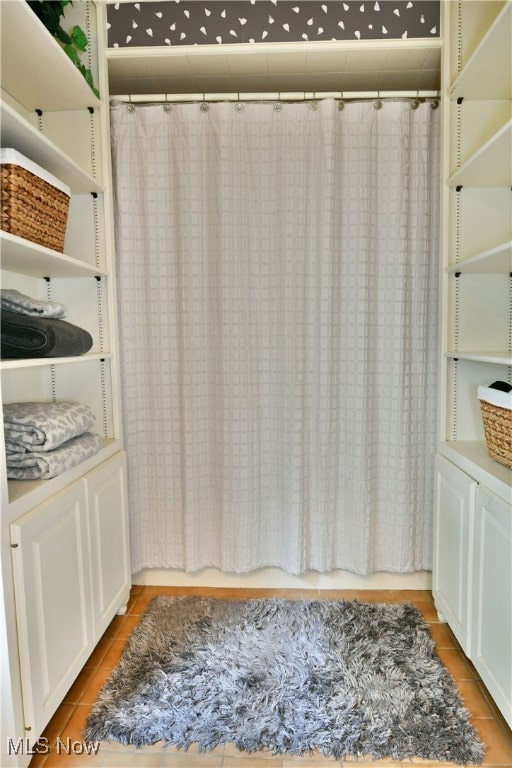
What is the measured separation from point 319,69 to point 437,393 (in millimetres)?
1471

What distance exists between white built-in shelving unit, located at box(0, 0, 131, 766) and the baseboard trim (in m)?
0.25

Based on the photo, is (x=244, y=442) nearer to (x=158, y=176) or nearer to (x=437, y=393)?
(x=437, y=393)

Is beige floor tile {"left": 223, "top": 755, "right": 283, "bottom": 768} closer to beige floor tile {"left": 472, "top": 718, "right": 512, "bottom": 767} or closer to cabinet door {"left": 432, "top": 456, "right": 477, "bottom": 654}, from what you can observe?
beige floor tile {"left": 472, "top": 718, "right": 512, "bottom": 767}

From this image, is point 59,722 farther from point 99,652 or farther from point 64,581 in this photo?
point 64,581

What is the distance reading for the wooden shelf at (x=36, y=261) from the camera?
1.29 m

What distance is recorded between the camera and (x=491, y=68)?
64.6 inches

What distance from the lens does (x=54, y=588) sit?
137 cm

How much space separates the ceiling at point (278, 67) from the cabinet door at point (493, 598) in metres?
1.73

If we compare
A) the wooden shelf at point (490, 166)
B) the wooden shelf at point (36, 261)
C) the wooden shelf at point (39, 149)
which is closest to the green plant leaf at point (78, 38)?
the wooden shelf at point (39, 149)

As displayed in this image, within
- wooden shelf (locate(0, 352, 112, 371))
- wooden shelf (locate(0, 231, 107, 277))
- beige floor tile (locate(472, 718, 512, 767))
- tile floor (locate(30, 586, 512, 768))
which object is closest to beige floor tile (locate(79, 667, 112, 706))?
tile floor (locate(30, 586, 512, 768))

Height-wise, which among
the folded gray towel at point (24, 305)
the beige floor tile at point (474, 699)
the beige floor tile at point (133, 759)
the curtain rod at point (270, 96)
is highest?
the curtain rod at point (270, 96)

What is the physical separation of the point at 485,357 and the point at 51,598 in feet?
5.16

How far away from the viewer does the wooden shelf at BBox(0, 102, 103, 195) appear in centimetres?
125

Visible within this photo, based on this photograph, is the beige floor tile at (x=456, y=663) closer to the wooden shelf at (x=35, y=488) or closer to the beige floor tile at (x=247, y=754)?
the beige floor tile at (x=247, y=754)
